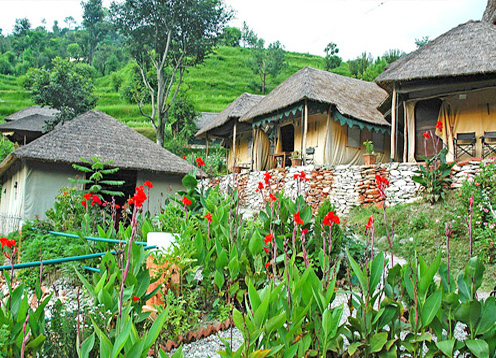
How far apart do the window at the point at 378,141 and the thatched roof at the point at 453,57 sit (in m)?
4.04

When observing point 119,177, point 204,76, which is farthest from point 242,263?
point 204,76

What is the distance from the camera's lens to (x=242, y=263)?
11.8 feet

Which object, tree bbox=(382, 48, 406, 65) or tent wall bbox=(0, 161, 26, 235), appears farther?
tree bbox=(382, 48, 406, 65)

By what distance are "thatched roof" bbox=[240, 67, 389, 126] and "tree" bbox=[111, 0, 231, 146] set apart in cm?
662

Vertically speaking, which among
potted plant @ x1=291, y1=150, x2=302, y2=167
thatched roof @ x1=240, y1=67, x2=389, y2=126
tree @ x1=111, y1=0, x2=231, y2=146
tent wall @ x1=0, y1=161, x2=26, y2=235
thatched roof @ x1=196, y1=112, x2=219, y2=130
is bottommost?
tent wall @ x1=0, y1=161, x2=26, y2=235

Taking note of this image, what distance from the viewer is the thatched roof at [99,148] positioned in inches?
395

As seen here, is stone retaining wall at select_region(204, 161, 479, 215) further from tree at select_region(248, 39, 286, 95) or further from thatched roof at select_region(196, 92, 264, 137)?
tree at select_region(248, 39, 286, 95)

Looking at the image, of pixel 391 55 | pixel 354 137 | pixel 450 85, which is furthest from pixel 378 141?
pixel 391 55

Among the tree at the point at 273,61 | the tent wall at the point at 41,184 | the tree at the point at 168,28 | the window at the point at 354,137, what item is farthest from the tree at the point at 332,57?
the tent wall at the point at 41,184

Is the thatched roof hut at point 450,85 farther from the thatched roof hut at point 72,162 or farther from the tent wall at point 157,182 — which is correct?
the thatched roof hut at point 72,162

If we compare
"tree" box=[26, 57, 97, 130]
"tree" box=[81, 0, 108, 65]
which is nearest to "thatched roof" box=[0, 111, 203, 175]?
"tree" box=[26, 57, 97, 130]

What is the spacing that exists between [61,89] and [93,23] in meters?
48.9

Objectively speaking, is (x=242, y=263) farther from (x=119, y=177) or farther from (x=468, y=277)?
(x=119, y=177)

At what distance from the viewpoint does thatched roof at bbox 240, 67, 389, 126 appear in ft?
42.8
